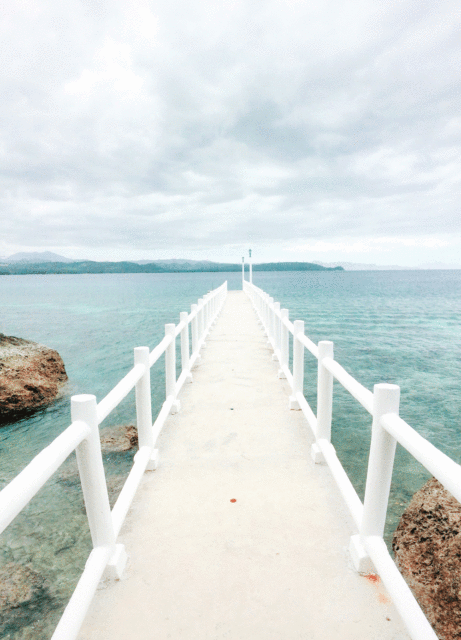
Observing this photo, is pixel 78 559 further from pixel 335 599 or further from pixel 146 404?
pixel 335 599

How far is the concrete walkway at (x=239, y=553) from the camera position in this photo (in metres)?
2.12

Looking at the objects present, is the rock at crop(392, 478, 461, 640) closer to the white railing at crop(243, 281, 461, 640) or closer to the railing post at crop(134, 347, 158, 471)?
the white railing at crop(243, 281, 461, 640)

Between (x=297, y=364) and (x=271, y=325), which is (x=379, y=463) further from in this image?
(x=271, y=325)

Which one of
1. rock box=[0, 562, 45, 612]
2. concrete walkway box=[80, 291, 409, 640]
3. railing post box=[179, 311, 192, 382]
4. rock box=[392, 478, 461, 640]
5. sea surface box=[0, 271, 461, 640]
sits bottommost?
sea surface box=[0, 271, 461, 640]

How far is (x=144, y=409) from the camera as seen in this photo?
3727mm

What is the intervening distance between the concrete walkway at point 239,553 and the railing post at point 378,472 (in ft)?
0.48

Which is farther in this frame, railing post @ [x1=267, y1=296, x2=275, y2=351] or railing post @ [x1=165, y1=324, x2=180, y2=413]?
railing post @ [x1=267, y1=296, x2=275, y2=351]

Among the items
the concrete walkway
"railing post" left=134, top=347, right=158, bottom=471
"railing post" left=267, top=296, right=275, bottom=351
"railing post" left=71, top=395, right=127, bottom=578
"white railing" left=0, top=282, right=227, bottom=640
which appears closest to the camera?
"white railing" left=0, top=282, right=227, bottom=640

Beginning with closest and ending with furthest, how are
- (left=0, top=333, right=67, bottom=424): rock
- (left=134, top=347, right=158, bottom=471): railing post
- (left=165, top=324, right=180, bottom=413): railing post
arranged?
(left=134, top=347, right=158, bottom=471): railing post → (left=165, top=324, right=180, bottom=413): railing post → (left=0, top=333, right=67, bottom=424): rock

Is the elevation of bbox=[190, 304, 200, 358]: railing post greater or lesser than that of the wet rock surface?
greater

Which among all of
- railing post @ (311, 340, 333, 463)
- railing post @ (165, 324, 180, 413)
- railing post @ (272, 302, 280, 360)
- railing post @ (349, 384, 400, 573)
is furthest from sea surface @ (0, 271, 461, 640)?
railing post @ (349, 384, 400, 573)

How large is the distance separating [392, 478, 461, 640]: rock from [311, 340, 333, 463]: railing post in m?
1.02

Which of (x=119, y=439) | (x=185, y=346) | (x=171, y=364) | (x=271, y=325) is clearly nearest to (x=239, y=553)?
(x=171, y=364)

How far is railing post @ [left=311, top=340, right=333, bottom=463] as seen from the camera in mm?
3766
